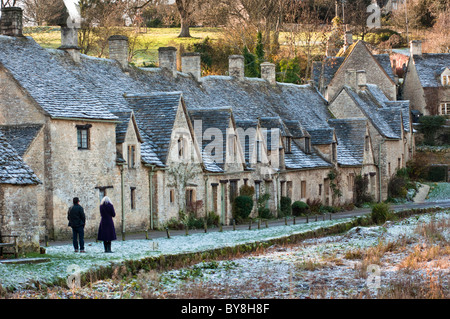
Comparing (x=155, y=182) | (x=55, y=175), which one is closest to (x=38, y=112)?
(x=55, y=175)

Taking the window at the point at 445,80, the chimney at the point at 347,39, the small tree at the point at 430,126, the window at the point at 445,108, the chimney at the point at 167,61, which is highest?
the chimney at the point at 347,39

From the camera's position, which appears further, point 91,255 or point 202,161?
point 202,161

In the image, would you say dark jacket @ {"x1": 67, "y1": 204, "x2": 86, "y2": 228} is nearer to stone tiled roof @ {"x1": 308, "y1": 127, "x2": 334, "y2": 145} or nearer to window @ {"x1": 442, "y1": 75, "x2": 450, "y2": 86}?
stone tiled roof @ {"x1": 308, "y1": 127, "x2": 334, "y2": 145}

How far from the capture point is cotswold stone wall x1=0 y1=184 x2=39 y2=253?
24.7 m

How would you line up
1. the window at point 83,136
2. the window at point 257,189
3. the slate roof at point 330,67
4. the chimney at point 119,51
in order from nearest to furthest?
the window at point 83,136
the chimney at point 119,51
the window at point 257,189
the slate roof at point 330,67

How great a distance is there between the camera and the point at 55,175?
3198 centimetres

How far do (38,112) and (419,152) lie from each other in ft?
169

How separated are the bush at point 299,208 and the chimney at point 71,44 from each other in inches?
649

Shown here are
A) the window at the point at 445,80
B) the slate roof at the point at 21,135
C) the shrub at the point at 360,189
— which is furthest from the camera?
the window at the point at 445,80

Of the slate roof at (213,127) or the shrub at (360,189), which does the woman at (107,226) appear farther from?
the shrub at (360,189)

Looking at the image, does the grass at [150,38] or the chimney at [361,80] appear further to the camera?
the grass at [150,38]

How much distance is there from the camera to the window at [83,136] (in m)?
33.2

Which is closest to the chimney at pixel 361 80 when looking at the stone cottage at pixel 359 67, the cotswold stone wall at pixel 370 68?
the stone cottage at pixel 359 67

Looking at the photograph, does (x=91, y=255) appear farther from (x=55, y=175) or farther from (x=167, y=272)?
(x=55, y=175)
